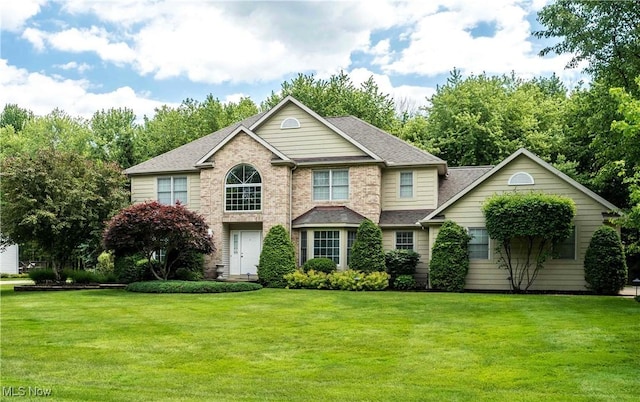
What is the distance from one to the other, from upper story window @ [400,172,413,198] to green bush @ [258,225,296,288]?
5.45 metres

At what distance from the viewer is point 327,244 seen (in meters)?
25.7

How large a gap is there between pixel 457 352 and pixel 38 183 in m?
19.4

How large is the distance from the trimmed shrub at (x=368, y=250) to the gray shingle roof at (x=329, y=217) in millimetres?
738

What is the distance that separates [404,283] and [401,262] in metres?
0.94

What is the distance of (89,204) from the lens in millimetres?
25250

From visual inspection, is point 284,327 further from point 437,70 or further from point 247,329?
point 437,70

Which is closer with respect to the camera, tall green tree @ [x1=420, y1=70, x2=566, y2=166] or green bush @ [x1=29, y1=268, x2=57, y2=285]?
green bush @ [x1=29, y1=268, x2=57, y2=285]

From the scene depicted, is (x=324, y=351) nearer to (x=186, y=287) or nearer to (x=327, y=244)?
(x=186, y=287)

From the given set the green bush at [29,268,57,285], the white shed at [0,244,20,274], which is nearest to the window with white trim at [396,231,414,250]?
the green bush at [29,268,57,285]

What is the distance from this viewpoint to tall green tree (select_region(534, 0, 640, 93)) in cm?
1880

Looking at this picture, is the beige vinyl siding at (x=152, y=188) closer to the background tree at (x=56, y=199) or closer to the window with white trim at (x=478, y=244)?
the background tree at (x=56, y=199)

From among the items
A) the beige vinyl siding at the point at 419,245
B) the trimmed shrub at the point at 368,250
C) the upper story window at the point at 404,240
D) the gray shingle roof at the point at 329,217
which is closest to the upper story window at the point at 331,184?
the gray shingle roof at the point at 329,217

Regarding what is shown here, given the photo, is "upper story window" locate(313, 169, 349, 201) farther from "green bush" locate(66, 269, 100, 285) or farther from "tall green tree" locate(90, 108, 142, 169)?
"tall green tree" locate(90, 108, 142, 169)

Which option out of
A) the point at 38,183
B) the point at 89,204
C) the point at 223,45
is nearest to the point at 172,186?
the point at 89,204
